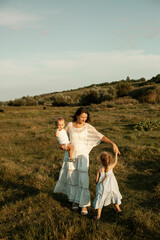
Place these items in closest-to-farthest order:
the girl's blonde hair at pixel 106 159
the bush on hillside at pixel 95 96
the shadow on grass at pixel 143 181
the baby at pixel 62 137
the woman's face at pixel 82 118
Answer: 1. the girl's blonde hair at pixel 106 159
2. the baby at pixel 62 137
3. the woman's face at pixel 82 118
4. the shadow on grass at pixel 143 181
5. the bush on hillside at pixel 95 96

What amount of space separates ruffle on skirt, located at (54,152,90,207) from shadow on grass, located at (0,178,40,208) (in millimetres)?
1309

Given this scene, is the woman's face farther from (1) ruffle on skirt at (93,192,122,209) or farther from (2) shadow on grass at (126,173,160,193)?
(2) shadow on grass at (126,173,160,193)

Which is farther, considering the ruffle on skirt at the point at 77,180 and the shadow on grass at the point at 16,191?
the shadow on grass at the point at 16,191

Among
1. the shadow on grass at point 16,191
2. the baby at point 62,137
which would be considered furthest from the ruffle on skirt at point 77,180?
the shadow on grass at point 16,191

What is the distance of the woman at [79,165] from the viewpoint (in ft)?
13.0

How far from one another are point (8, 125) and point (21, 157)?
1054 cm

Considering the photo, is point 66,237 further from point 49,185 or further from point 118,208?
point 49,185

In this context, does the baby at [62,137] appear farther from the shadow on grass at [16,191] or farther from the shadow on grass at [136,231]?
the shadow on grass at [16,191]

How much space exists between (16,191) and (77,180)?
2.09m

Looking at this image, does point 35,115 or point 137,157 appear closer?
point 137,157

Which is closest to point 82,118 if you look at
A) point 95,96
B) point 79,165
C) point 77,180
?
point 79,165

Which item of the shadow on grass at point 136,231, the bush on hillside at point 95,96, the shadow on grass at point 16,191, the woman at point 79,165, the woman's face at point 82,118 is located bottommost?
the shadow on grass at point 16,191

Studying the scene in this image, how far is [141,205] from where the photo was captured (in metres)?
4.31

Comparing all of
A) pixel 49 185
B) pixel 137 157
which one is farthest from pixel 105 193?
pixel 137 157
